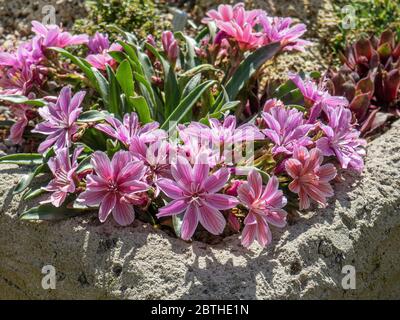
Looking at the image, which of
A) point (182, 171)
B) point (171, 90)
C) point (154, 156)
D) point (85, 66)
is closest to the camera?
point (182, 171)

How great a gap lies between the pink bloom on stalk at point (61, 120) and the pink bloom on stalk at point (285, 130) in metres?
0.70

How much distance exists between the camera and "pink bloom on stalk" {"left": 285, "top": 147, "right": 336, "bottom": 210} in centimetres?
242

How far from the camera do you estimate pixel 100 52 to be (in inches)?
123

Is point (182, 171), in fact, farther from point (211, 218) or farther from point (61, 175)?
point (61, 175)

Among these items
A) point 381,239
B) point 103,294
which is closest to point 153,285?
point 103,294

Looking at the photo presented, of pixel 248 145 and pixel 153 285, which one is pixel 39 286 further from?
pixel 248 145

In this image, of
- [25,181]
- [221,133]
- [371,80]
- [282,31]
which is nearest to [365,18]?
[371,80]

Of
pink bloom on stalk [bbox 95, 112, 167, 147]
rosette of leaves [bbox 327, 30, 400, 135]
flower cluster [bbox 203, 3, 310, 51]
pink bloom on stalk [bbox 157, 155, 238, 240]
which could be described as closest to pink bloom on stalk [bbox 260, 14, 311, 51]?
flower cluster [bbox 203, 3, 310, 51]

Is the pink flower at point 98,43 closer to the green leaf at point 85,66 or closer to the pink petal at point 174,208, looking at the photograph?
the green leaf at point 85,66

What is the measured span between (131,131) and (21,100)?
617 millimetres

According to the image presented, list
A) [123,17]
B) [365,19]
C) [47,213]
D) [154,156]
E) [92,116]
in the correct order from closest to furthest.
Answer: [154,156], [47,213], [92,116], [123,17], [365,19]

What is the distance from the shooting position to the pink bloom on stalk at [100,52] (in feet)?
9.71

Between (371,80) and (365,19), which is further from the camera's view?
(365,19)

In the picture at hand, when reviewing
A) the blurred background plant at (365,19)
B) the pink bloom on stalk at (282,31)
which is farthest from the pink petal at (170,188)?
the blurred background plant at (365,19)
